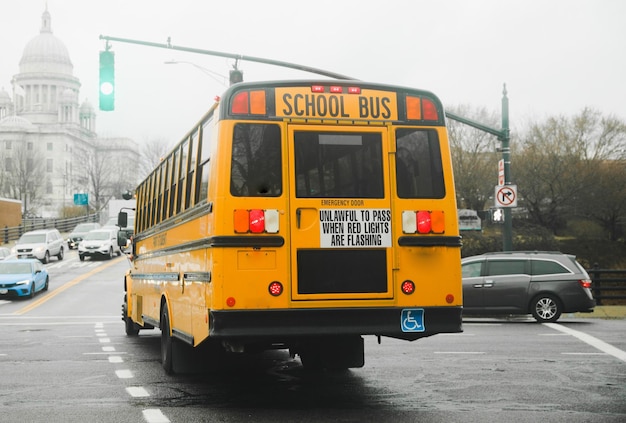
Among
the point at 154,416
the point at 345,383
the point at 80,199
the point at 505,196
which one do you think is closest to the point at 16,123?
the point at 80,199

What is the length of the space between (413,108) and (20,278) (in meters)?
25.7

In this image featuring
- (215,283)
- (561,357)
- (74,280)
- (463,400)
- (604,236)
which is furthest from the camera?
(604,236)

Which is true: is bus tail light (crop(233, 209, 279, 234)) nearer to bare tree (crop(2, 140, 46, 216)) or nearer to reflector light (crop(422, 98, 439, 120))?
reflector light (crop(422, 98, 439, 120))

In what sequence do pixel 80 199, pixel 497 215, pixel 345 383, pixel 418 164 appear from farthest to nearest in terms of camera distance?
pixel 80 199
pixel 497 215
pixel 345 383
pixel 418 164

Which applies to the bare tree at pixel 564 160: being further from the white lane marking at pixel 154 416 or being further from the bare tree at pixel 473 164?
the white lane marking at pixel 154 416

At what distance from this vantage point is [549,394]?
970cm

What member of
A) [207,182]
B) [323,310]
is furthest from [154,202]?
[323,310]

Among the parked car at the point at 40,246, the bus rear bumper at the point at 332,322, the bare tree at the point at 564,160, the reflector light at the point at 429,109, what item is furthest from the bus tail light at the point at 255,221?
the bare tree at the point at 564,160

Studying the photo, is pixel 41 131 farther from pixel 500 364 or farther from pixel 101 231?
pixel 500 364

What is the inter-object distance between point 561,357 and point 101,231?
4449 cm

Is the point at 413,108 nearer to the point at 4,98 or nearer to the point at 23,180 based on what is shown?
the point at 23,180

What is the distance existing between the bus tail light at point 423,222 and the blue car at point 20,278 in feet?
83.3

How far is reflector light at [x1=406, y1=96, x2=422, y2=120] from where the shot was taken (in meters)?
9.41

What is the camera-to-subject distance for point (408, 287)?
29.7ft
